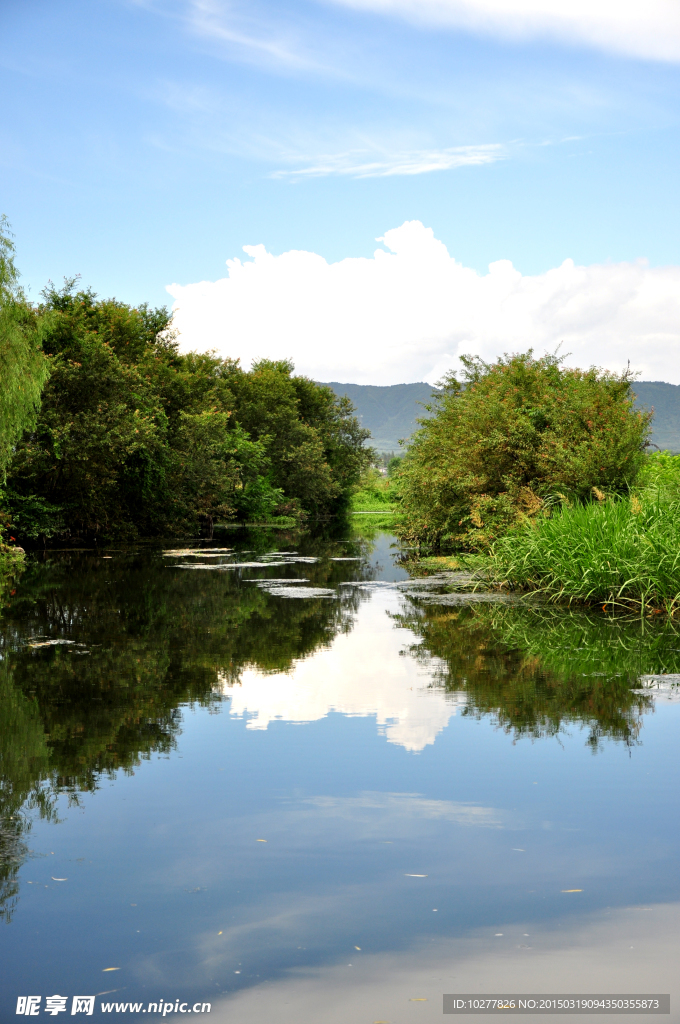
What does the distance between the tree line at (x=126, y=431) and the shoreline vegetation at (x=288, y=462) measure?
0.28 feet

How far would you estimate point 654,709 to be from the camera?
8.23 metres

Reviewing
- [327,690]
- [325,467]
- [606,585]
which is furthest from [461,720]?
[325,467]

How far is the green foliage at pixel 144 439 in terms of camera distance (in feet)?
98.9

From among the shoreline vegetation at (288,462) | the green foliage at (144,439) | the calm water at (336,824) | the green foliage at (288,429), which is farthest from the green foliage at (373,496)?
the calm water at (336,824)

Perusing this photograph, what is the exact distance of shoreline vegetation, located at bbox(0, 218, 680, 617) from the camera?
15883 mm

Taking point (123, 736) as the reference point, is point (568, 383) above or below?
above

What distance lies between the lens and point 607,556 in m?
14.6

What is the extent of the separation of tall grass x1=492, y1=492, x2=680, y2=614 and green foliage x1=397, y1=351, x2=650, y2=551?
1.87 metres

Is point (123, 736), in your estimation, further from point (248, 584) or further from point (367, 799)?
point (248, 584)

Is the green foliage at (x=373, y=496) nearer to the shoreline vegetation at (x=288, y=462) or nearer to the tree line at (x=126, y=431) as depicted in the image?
the tree line at (x=126, y=431)

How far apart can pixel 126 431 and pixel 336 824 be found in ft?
89.6

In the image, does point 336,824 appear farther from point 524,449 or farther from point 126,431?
point 126,431

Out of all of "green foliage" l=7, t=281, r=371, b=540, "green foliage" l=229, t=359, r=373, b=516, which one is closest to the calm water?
"green foliage" l=7, t=281, r=371, b=540

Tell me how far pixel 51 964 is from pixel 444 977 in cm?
166
